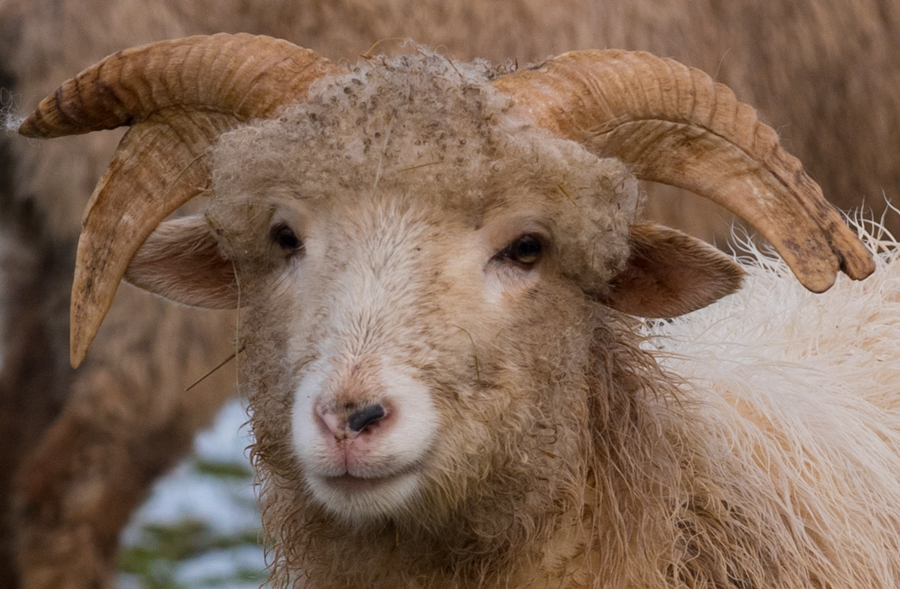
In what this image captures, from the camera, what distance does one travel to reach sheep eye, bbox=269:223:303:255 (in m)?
2.12

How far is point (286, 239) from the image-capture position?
214 cm

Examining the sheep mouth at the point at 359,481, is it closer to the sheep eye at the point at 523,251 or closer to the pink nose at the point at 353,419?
the pink nose at the point at 353,419

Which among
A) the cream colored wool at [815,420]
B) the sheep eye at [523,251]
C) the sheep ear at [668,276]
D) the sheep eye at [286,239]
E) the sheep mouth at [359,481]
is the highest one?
the sheep eye at [286,239]

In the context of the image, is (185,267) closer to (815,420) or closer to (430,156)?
(430,156)

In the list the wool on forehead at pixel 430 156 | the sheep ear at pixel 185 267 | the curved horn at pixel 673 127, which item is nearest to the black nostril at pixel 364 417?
the wool on forehead at pixel 430 156

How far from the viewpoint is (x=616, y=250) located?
214 cm

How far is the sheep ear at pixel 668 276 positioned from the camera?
2.24m

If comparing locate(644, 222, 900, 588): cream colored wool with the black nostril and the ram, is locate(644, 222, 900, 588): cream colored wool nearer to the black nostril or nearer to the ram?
the ram

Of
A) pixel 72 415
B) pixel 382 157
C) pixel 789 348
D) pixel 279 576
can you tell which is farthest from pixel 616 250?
pixel 72 415

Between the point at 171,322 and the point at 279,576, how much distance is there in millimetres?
1934

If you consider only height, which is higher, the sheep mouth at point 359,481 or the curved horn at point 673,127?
the curved horn at point 673,127

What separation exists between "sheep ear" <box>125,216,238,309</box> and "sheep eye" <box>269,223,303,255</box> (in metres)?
0.34

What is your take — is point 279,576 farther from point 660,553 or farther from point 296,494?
point 660,553

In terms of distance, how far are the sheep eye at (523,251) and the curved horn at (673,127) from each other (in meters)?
0.23
